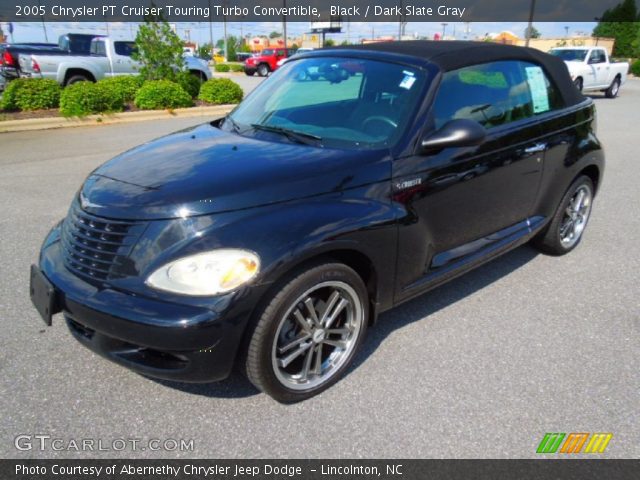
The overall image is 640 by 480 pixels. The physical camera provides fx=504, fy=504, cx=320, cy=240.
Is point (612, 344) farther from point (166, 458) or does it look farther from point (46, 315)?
point (46, 315)

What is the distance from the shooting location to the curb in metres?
9.37

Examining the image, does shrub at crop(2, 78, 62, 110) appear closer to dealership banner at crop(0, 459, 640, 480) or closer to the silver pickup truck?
the silver pickup truck

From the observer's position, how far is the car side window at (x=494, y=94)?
3.13 meters

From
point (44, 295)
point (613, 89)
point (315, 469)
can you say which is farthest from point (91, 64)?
point (613, 89)

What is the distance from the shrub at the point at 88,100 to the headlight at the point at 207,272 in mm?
9249

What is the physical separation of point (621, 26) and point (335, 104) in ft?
193

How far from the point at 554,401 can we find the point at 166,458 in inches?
78.5

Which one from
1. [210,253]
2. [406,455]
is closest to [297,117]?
[210,253]

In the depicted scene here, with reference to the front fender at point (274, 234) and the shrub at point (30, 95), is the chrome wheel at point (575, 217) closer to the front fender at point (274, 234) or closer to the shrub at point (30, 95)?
the front fender at point (274, 234)

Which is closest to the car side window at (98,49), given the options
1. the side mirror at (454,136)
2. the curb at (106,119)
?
the curb at (106,119)

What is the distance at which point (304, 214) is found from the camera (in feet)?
7.97

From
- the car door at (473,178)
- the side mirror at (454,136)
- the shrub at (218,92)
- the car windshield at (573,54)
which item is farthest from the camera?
the car windshield at (573,54)

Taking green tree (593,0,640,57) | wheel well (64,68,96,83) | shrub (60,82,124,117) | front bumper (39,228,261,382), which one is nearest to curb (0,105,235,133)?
shrub (60,82,124,117)

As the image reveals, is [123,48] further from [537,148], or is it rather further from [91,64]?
[537,148]
